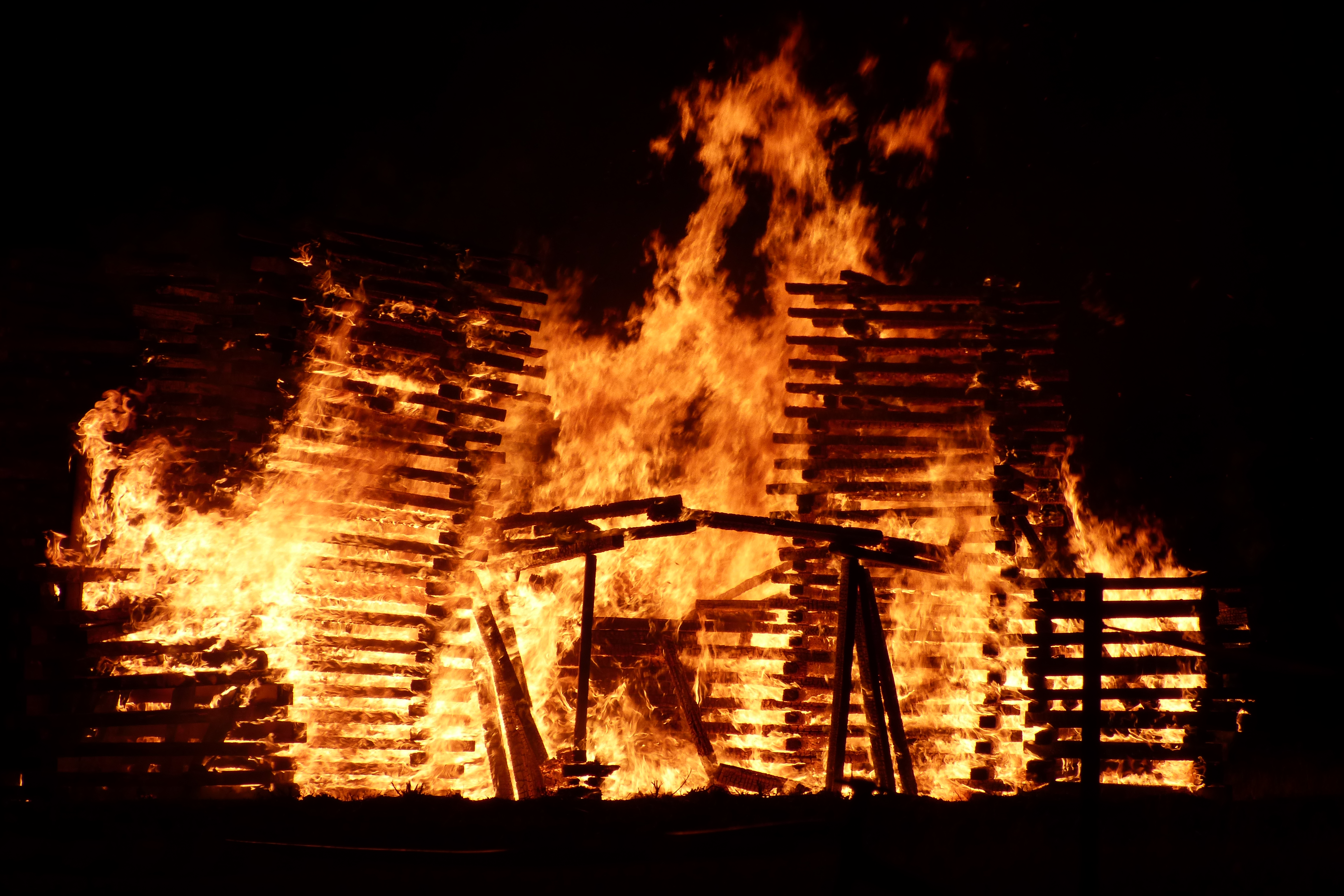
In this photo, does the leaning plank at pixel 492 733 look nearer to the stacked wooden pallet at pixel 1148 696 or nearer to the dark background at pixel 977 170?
the stacked wooden pallet at pixel 1148 696

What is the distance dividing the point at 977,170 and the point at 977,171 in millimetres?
23

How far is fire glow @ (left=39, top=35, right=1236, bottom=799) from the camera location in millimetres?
10906

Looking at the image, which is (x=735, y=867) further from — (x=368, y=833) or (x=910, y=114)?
(x=910, y=114)

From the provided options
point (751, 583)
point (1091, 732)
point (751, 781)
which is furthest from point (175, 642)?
point (1091, 732)

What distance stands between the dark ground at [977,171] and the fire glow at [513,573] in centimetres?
350

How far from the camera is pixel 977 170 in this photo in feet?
56.0

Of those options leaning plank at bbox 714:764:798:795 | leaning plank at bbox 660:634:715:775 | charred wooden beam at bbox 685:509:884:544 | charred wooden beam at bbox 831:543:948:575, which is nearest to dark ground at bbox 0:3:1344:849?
leaning plank at bbox 660:634:715:775

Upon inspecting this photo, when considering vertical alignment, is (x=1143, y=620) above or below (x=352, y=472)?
below

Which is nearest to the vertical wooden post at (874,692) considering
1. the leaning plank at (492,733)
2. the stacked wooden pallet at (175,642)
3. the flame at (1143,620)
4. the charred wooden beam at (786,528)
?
the charred wooden beam at (786,528)

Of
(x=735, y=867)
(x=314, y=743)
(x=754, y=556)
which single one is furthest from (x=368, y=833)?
(x=754, y=556)

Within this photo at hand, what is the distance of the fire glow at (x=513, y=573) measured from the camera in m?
10.9

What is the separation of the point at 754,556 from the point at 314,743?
6873 millimetres

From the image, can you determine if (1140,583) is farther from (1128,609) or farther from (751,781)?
(751,781)

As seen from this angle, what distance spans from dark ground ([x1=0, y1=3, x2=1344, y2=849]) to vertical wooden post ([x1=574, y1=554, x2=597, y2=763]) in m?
6.75
